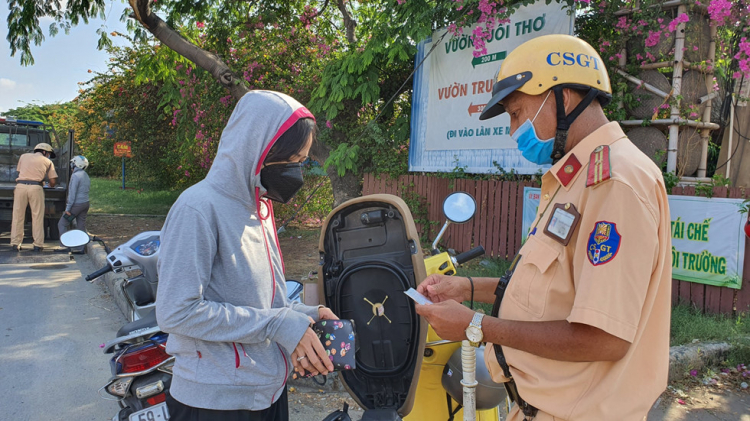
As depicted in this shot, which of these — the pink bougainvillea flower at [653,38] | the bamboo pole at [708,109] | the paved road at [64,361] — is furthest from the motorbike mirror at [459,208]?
the bamboo pole at [708,109]

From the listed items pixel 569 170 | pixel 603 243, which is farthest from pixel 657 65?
pixel 603 243

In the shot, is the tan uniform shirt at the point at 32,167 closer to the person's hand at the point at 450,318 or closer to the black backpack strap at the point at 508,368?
the person's hand at the point at 450,318

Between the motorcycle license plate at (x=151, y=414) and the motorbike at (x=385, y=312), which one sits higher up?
the motorbike at (x=385, y=312)

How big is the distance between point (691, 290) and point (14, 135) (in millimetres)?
14311

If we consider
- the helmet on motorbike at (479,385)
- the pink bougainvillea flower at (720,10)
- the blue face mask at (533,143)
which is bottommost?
the helmet on motorbike at (479,385)

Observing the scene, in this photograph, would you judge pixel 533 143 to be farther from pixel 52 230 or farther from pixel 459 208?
pixel 52 230

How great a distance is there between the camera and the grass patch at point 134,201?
15.6 meters

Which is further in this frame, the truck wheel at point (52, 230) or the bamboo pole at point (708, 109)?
the truck wheel at point (52, 230)

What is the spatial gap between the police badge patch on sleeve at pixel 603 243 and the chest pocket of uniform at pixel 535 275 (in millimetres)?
123

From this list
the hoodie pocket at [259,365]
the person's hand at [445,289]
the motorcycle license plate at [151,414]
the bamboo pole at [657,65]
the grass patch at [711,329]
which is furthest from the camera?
the bamboo pole at [657,65]

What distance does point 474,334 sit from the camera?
143 centimetres

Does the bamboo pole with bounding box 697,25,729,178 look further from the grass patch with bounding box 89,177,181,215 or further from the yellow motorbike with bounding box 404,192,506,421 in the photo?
the grass patch with bounding box 89,177,181,215

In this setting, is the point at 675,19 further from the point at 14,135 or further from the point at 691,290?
the point at 14,135

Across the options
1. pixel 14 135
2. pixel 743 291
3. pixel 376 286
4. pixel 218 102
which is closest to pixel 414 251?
pixel 376 286
